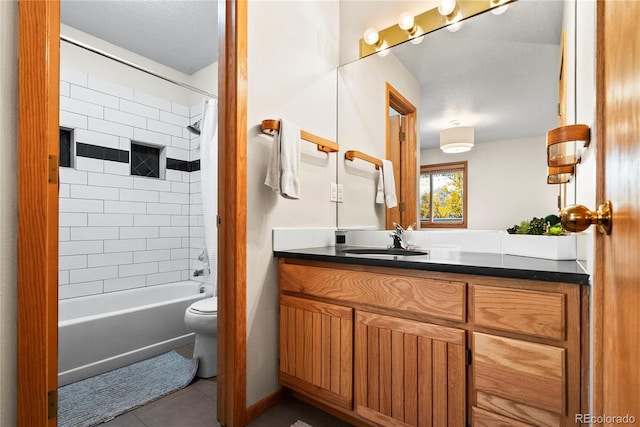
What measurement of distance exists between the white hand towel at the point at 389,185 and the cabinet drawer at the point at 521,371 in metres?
1.05

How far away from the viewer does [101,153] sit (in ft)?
8.98

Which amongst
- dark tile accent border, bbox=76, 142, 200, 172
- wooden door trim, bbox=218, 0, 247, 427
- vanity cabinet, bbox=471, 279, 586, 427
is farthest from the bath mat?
dark tile accent border, bbox=76, 142, 200, 172

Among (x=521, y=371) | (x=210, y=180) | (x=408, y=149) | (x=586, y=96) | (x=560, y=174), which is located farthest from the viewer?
(x=210, y=180)

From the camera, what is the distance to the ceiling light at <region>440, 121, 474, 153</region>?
1.70 metres

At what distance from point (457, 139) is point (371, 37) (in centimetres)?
90

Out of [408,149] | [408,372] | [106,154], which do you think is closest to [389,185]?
[408,149]

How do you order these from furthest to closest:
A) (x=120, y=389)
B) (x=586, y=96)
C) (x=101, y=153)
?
(x=101, y=153) < (x=120, y=389) < (x=586, y=96)

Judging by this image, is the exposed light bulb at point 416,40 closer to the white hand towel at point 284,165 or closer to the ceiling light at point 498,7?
the ceiling light at point 498,7

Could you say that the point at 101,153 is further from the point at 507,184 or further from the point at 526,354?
the point at 526,354

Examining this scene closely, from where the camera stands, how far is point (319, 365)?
1.50 meters

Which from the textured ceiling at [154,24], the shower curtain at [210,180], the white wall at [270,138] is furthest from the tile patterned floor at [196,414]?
the textured ceiling at [154,24]

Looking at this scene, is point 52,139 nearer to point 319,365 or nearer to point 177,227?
point 319,365

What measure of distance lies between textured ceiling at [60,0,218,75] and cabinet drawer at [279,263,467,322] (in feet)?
7.09

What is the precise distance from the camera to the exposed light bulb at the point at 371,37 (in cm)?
203
